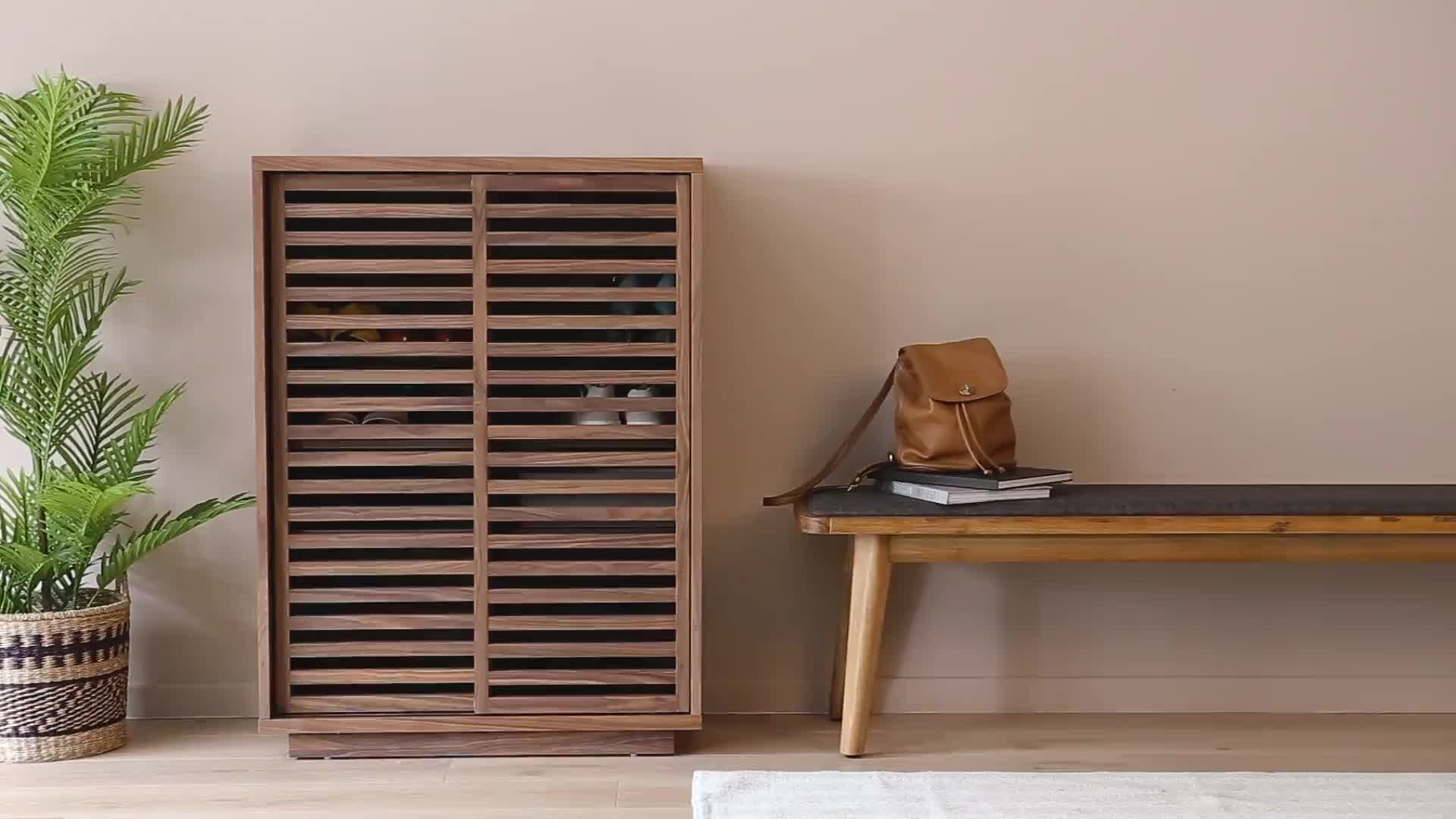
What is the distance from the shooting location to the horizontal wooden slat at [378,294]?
8.07 feet

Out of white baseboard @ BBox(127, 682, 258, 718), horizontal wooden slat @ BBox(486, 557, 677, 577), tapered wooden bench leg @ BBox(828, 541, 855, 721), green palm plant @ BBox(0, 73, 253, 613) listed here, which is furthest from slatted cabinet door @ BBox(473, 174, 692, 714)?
white baseboard @ BBox(127, 682, 258, 718)

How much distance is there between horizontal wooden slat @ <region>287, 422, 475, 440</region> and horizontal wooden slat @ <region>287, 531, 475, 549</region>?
204mm

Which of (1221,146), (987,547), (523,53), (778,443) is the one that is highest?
(523,53)

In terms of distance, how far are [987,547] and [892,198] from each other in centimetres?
89

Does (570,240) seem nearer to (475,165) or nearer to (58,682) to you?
(475,165)

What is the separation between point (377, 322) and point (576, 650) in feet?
2.63

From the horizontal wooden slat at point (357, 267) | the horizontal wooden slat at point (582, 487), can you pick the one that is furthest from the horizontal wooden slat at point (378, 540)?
the horizontal wooden slat at point (357, 267)

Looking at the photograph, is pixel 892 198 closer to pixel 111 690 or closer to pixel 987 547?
pixel 987 547

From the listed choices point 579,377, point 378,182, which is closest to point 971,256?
point 579,377

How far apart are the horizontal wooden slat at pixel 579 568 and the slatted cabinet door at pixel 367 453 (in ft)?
0.22

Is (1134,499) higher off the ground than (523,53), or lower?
lower

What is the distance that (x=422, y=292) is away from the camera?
248 centimetres

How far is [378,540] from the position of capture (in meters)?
2.49

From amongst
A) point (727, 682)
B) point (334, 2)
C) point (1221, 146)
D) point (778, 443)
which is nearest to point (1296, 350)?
point (1221, 146)
